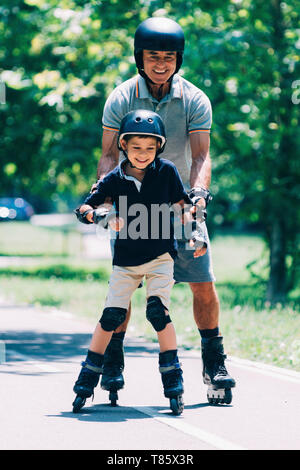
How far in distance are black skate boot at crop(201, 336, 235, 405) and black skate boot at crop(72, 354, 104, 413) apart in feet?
2.20

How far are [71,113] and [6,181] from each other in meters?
2.34

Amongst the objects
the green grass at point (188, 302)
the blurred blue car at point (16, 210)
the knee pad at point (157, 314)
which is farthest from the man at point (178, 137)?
the blurred blue car at point (16, 210)

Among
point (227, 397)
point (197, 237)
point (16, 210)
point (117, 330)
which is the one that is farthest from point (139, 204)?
point (16, 210)

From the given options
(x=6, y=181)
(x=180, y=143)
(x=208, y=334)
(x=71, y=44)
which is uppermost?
(x=71, y=44)

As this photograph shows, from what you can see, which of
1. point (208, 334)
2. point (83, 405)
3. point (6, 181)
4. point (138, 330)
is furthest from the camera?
point (6, 181)

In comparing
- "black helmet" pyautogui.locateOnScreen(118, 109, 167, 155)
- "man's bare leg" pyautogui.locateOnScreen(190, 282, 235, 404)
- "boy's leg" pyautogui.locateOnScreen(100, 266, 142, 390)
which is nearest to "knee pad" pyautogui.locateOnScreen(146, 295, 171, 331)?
"boy's leg" pyautogui.locateOnScreen(100, 266, 142, 390)

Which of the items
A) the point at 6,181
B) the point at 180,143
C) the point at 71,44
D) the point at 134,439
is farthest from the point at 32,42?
the point at 134,439

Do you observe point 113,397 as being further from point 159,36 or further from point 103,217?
point 159,36

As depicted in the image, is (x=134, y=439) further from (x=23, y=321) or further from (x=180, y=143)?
(x=23, y=321)

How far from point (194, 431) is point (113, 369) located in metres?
0.91

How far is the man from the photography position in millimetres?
5547

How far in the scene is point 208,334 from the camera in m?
5.71

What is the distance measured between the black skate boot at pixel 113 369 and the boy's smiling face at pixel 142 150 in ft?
3.39

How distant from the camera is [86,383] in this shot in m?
5.27
